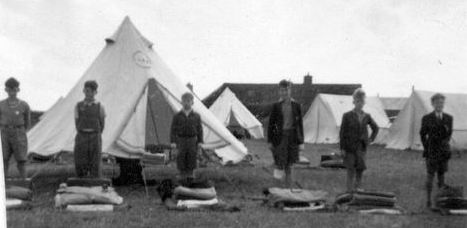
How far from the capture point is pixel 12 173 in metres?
9.99

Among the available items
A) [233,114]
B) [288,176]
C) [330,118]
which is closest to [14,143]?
[288,176]

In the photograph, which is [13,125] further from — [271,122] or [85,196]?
[271,122]

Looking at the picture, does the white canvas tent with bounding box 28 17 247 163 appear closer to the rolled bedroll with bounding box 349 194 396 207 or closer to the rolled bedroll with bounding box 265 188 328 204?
the rolled bedroll with bounding box 265 188 328 204

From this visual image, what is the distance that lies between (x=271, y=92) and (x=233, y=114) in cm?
1411

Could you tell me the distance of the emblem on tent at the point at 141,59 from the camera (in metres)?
9.77

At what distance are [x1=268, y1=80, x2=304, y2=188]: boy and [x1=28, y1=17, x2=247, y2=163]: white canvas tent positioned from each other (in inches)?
55.2

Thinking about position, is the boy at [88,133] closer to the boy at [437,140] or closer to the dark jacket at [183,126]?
the dark jacket at [183,126]

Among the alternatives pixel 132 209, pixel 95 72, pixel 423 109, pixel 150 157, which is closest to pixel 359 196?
pixel 132 209

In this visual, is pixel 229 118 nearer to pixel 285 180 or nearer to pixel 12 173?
pixel 12 173

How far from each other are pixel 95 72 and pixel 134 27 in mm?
1063

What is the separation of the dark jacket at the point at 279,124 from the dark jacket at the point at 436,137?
5.43 ft

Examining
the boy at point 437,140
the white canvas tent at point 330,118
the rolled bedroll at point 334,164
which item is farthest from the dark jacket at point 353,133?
the white canvas tent at point 330,118

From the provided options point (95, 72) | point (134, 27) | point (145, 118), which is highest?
point (134, 27)

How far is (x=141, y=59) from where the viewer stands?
9.82m
